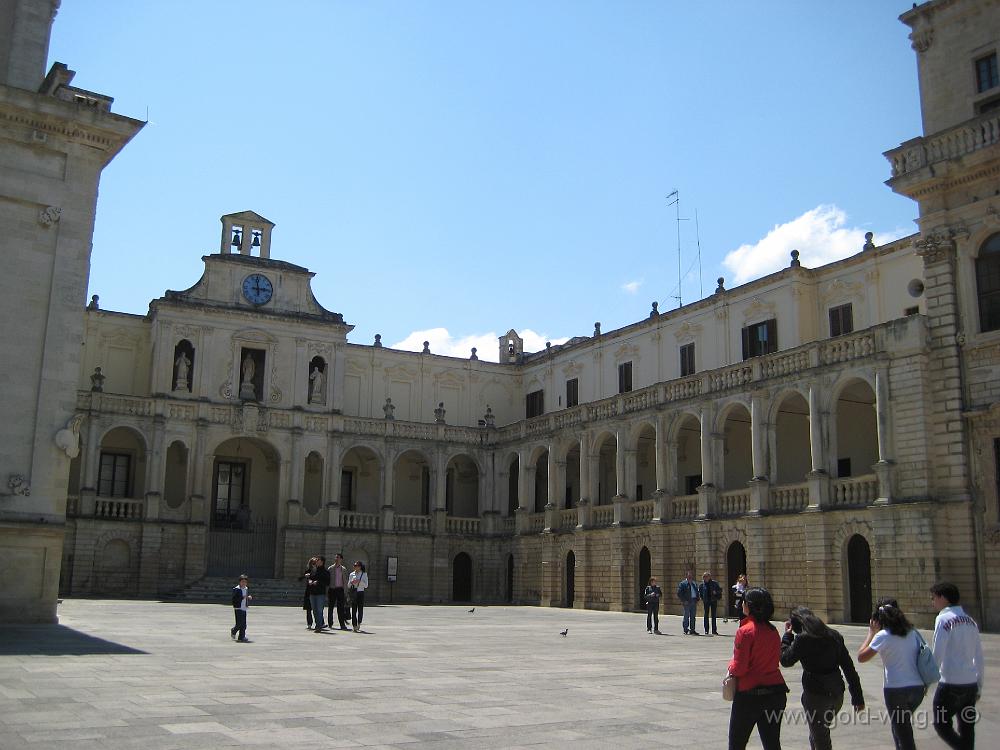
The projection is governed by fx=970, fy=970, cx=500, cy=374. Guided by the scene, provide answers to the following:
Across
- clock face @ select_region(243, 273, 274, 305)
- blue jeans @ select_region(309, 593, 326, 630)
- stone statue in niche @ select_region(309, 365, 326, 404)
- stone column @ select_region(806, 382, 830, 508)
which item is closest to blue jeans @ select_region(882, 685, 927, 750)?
blue jeans @ select_region(309, 593, 326, 630)

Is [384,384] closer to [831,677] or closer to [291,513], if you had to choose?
[291,513]

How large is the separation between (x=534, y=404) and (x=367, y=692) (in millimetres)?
42706

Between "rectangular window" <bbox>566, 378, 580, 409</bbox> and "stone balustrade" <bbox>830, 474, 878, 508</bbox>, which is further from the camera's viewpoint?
"rectangular window" <bbox>566, 378, 580, 409</bbox>

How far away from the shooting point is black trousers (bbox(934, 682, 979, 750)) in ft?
26.8

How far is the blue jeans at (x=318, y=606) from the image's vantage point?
24.1 meters

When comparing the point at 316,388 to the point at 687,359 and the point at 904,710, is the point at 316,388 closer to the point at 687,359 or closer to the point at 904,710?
the point at 687,359

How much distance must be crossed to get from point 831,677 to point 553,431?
39.9 m

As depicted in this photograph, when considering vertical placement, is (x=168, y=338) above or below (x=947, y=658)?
above

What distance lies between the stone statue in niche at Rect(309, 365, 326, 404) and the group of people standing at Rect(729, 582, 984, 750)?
141 ft

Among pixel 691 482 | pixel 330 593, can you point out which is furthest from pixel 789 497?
pixel 330 593

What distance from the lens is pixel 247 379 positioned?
1908 inches

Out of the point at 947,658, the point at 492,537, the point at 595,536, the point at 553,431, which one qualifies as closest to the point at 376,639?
the point at 947,658

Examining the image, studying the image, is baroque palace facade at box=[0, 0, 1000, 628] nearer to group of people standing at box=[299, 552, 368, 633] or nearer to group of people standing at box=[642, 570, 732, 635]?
group of people standing at box=[642, 570, 732, 635]

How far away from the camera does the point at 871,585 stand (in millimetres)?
30672
